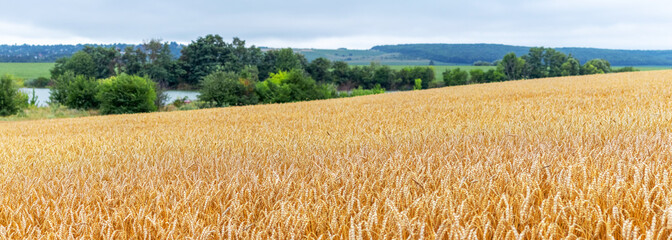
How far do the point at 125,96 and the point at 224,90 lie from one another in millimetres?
11863

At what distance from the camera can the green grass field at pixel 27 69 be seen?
340 feet

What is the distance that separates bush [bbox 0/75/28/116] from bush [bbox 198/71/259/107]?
57.0 feet

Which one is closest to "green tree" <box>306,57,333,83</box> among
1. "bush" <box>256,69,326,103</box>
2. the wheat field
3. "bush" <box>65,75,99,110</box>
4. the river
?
the river

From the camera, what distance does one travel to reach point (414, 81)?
333 ft

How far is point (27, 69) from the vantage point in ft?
385

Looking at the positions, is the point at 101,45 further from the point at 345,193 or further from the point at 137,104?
the point at 345,193

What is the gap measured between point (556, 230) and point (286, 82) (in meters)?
54.8

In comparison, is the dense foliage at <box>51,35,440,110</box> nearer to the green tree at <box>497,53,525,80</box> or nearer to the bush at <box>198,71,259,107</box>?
the bush at <box>198,71,259,107</box>

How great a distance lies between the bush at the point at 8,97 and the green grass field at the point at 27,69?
7643 centimetres

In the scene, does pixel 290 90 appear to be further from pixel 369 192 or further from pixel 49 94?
pixel 369 192

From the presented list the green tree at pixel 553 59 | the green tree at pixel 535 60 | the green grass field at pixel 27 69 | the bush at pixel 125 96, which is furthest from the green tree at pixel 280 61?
the green grass field at pixel 27 69

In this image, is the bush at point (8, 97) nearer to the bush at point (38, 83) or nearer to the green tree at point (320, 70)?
the green tree at point (320, 70)

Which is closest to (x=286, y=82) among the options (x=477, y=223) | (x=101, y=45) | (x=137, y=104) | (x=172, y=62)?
(x=137, y=104)

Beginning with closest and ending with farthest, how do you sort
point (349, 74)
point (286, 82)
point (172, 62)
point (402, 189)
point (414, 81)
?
point (402, 189) → point (286, 82) → point (172, 62) → point (349, 74) → point (414, 81)
